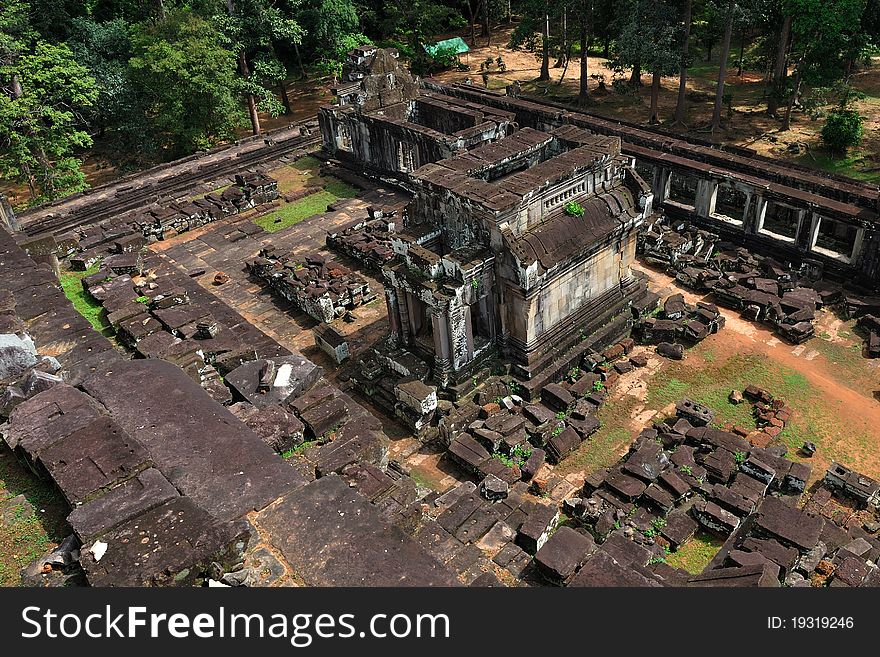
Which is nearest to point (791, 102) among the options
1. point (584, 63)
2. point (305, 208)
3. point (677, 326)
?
point (584, 63)

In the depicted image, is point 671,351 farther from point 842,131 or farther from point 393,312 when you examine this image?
point 842,131

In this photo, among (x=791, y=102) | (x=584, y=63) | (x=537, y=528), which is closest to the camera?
(x=537, y=528)

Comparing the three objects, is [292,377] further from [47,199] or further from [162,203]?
[47,199]

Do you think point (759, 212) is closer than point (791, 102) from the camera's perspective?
Yes

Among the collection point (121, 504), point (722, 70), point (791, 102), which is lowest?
point (791, 102)

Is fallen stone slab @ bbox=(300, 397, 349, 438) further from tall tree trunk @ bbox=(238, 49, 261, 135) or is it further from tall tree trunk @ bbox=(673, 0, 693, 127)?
tall tree trunk @ bbox=(238, 49, 261, 135)

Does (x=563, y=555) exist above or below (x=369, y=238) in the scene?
below

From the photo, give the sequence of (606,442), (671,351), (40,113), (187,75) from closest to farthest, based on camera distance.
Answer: (606,442)
(671,351)
(40,113)
(187,75)
